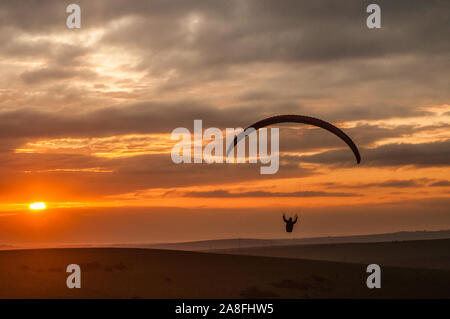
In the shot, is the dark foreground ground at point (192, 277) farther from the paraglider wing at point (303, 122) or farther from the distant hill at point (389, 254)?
the distant hill at point (389, 254)

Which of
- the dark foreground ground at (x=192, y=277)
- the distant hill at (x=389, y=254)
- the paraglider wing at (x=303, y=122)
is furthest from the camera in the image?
the distant hill at (x=389, y=254)

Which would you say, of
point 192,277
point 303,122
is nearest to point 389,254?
point 192,277

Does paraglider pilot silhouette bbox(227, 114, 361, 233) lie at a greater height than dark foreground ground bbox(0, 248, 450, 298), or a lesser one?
greater

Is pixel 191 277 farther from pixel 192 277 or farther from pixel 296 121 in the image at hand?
pixel 296 121

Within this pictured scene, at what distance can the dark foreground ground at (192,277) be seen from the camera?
3953 centimetres

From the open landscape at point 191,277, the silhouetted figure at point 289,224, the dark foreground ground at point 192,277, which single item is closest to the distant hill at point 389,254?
the open landscape at point 191,277

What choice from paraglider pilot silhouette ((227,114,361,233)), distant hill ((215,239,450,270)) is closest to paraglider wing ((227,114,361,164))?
paraglider pilot silhouette ((227,114,361,233))

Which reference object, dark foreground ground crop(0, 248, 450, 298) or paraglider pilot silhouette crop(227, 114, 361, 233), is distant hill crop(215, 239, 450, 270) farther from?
paraglider pilot silhouette crop(227, 114, 361, 233)

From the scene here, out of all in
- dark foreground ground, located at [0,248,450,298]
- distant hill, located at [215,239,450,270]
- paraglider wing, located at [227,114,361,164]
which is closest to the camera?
paraglider wing, located at [227,114,361,164]

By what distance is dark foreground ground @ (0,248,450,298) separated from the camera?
39531 millimetres

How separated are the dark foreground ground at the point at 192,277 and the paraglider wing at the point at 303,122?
11.8m

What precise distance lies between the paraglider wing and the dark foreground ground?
11.8 m
